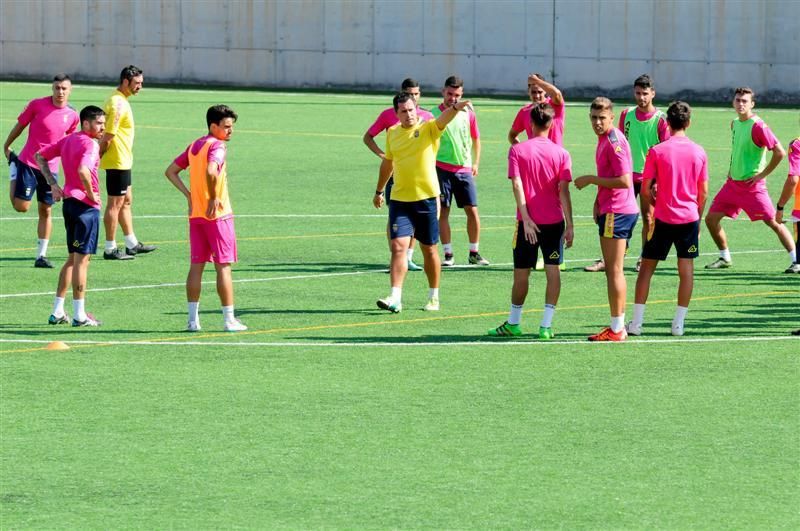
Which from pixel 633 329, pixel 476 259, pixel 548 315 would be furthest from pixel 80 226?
pixel 476 259

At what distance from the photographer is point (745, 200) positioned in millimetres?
17625

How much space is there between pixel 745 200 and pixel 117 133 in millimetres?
7423

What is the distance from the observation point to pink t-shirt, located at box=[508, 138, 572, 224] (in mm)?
13414

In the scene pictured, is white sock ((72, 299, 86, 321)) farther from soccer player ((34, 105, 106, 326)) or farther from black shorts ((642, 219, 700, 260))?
black shorts ((642, 219, 700, 260))

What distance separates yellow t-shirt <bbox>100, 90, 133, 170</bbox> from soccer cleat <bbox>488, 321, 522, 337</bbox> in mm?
6636

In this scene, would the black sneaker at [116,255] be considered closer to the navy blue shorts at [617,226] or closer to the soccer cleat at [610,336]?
the navy blue shorts at [617,226]

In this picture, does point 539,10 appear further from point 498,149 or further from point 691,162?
point 691,162

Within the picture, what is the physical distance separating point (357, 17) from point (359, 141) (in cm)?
1759

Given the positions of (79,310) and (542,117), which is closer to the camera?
(542,117)

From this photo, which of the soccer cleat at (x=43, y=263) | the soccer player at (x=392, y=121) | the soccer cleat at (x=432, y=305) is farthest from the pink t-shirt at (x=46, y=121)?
the soccer cleat at (x=432, y=305)

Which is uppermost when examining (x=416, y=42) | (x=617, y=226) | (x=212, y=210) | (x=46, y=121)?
(x=416, y=42)

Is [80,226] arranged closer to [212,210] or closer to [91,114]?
[91,114]

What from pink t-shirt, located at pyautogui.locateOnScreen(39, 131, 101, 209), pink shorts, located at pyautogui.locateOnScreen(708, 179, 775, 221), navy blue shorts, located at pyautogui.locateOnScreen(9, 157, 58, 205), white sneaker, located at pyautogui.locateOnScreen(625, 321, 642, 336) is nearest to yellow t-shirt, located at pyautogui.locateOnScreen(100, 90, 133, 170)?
navy blue shorts, located at pyautogui.locateOnScreen(9, 157, 58, 205)

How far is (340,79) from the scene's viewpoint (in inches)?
1994
